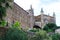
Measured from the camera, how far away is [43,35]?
28.9m

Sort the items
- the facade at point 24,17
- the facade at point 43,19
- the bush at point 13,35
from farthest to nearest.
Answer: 1. the facade at point 43,19
2. the facade at point 24,17
3. the bush at point 13,35

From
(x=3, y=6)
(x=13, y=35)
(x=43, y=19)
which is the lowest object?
(x=13, y=35)

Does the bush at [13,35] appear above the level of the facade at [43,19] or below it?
below

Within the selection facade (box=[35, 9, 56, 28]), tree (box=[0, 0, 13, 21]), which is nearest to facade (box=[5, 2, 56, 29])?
facade (box=[35, 9, 56, 28])

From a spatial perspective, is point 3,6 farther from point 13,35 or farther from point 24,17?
point 24,17

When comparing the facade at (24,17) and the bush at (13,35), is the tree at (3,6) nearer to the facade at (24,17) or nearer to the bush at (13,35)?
the bush at (13,35)

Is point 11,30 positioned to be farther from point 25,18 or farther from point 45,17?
point 45,17

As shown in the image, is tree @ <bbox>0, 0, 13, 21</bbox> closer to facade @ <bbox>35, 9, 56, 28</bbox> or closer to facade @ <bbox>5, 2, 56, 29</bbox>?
facade @ <bbox>5, 2, 56, 29</bbox>

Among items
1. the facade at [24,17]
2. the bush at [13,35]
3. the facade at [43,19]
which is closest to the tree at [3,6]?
the bush at [13,35]

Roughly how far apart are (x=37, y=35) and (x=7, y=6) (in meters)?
5.94

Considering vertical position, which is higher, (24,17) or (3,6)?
(24,17)

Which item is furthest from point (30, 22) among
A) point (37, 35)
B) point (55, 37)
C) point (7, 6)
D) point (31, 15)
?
point (7, 6)

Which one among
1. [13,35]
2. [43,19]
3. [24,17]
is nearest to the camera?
[13,35]

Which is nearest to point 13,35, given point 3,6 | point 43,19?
point 3,6
